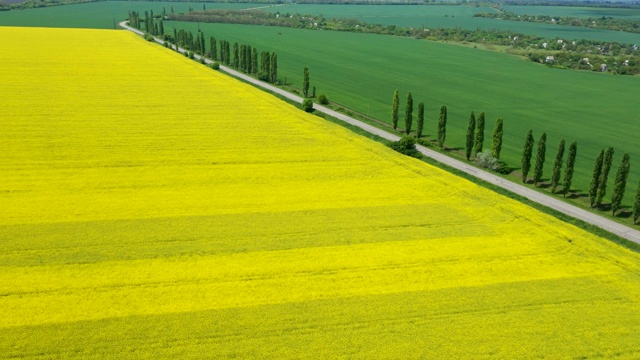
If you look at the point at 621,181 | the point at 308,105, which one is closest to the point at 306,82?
the point at 308,105

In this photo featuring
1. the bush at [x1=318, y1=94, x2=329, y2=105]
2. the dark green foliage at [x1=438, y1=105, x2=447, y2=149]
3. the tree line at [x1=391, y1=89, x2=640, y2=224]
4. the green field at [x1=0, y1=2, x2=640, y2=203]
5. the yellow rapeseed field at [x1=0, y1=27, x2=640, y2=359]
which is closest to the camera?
the yellow rapeseed field at [x1=0, y1=27, x2=640, y2=359]

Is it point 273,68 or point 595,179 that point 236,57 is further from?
point 595,179

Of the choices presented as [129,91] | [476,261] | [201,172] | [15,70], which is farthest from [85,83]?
[476,261]

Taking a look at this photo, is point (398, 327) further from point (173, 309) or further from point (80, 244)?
point (80, 244)

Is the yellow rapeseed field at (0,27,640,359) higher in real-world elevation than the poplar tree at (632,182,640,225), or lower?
higher

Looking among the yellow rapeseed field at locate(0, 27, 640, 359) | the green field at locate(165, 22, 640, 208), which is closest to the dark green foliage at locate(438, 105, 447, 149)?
the green field at locate(165, 22, 640, 208)

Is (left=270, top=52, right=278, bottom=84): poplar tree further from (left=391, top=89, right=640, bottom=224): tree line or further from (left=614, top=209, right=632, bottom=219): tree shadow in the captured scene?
(left=614, top=209, right=632, bottom=219): tree shadow
